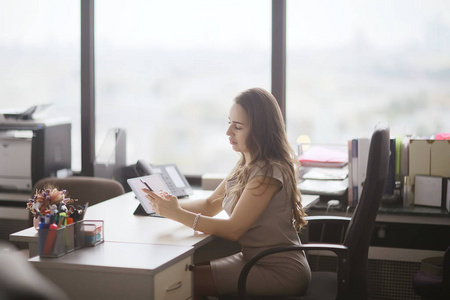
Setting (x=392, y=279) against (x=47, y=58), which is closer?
(x=392, y=279)

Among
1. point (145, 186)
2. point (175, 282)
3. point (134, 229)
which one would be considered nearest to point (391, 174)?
point (145, 186)

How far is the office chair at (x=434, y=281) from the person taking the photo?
2498 millimetres

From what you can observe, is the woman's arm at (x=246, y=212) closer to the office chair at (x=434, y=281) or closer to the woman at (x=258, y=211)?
the woman at (x=258, y=211)

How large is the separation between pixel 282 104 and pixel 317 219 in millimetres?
1121

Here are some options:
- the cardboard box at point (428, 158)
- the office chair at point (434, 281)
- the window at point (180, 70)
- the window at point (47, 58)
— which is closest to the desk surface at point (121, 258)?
the office chair at point (434, 281)

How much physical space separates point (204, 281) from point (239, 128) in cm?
57

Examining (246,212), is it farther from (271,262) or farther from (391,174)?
(391,174)

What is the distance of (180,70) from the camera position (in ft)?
12.1

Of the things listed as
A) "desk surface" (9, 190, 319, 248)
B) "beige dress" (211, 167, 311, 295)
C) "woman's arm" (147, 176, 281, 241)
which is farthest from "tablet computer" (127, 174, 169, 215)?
"beige dress" (211, 167, 311, 295)

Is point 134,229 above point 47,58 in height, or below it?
below

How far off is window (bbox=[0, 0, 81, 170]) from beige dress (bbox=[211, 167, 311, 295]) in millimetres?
1991

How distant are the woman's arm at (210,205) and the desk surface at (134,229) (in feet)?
0.18

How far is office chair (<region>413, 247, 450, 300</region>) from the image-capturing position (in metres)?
2.50

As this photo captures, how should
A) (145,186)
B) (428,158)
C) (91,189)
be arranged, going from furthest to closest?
(91,189)
(428,158)
(145,186)
